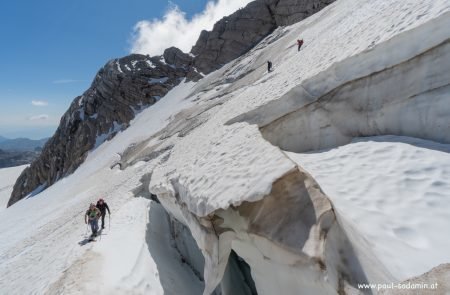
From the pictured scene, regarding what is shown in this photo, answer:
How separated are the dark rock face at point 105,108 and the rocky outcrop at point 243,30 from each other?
666 cm

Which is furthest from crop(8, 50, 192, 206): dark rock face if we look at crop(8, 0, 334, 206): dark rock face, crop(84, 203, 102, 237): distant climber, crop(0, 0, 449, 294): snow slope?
crop(0, 0, 449, 294): snow slope

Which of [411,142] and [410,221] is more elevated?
[411,142]

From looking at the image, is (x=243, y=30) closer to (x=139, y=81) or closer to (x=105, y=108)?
(x=139, y=81)

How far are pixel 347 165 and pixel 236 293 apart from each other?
457 centimetres

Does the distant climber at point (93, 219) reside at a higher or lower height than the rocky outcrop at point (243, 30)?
lower

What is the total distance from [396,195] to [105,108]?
65.7 metres

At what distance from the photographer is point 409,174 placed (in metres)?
5.35

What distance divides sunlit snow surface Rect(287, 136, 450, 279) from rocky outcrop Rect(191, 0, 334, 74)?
2245 inches

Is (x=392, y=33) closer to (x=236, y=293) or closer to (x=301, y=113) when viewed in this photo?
(x=301, y=113)

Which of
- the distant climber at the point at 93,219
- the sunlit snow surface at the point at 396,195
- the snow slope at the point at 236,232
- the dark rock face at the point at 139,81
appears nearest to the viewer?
the sunlit snow surface at the point at 396,195

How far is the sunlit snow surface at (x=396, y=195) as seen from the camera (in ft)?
12.9

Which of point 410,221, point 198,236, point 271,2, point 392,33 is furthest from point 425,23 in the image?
point 271,2

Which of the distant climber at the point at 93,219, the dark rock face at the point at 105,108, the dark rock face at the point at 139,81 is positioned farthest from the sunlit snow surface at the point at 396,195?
the dark rock face at the point at 105,108

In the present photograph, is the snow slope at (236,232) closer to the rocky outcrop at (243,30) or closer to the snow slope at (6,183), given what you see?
the rocky outcrop at (243,30)
